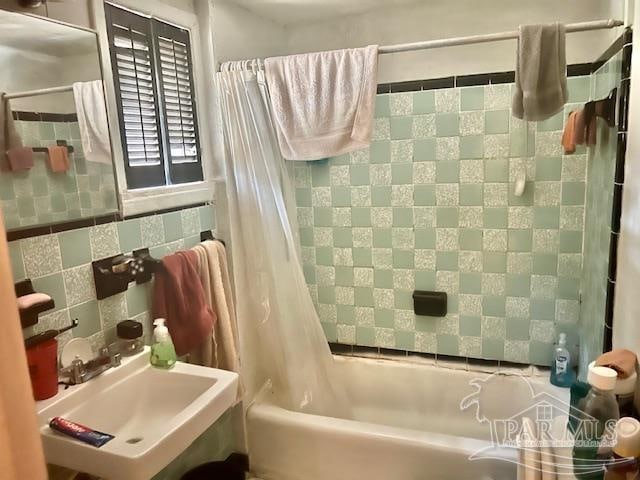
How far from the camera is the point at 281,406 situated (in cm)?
225

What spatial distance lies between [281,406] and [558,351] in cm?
139

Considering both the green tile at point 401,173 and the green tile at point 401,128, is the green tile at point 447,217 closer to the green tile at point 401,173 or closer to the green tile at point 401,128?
the green tile at point 401,173

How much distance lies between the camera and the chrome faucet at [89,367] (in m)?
1.47

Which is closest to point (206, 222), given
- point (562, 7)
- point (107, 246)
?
point (107, 246)

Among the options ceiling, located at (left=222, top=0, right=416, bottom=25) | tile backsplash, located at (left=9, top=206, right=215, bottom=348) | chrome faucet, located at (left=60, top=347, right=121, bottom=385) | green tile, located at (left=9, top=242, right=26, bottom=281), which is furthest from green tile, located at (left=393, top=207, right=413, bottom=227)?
green tile, located at (left=9, top=242, right=26, bottom=281)

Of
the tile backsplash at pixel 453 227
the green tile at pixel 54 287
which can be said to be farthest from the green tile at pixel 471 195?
the green tile at pixel 54 287

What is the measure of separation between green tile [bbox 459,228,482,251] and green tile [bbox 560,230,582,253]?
0.38m

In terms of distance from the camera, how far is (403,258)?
102 inches

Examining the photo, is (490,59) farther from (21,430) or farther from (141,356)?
(21,430)

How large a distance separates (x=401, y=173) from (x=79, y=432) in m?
1.86

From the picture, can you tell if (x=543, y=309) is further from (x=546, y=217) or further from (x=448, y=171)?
(x=448, y=171)

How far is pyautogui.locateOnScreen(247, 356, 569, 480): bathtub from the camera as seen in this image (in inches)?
74.2

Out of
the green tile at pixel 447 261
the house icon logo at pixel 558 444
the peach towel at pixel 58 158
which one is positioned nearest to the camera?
the house icon logo at pixel 558 444

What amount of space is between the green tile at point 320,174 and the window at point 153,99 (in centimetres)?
73
